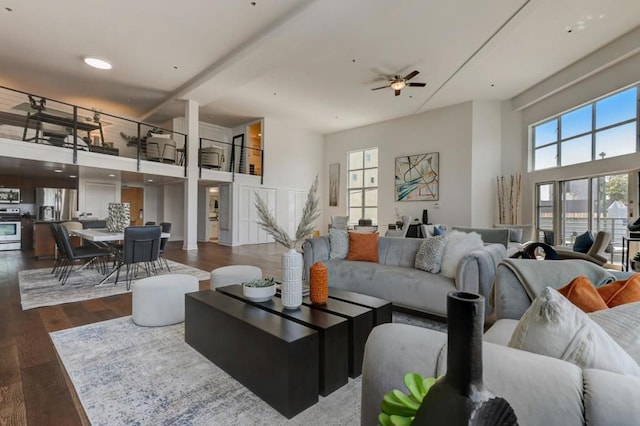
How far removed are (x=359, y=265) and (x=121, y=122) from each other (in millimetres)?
10004

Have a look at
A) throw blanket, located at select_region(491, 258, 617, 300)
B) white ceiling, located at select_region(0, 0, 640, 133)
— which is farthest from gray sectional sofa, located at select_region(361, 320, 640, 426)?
white ceiling, located at select_region(0, 0, 640, 133)

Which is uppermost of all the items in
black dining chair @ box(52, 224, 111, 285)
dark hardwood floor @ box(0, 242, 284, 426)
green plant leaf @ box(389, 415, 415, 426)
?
green plant leaf @ box(389, 415, 415, 426)

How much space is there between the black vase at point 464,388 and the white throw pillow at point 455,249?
101 inches

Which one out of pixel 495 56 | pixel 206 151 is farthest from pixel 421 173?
pixel 206 151

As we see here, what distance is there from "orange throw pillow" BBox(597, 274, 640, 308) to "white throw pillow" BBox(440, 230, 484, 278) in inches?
61.4

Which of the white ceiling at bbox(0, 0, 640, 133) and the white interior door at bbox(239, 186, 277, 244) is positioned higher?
the white ceiling at bbox(0, 0, 640, 133)

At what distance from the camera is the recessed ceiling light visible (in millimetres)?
6136

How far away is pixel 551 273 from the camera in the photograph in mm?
1848

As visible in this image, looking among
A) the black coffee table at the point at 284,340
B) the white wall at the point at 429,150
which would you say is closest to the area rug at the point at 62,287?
the black coffee table at the point at 284,340

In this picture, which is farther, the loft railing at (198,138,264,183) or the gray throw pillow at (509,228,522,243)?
the loft railing at (198,138,264,183)

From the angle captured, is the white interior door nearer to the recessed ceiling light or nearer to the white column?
the white column

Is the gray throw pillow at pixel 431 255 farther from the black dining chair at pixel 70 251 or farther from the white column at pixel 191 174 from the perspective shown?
the white column at pixel 191 174

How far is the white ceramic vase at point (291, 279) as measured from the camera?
2119mm

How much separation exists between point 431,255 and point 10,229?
404 inches
